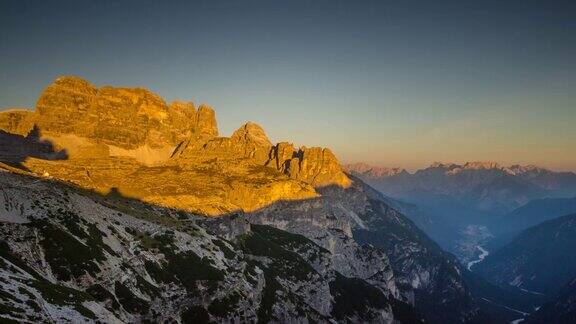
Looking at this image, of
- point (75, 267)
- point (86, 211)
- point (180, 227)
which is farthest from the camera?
point (180, 227)

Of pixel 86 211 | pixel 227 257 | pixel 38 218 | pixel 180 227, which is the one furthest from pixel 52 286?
pixel 227 257

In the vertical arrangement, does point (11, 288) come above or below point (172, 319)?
above

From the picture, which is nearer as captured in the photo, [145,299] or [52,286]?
[52,286]

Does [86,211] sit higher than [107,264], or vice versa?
[86,211]

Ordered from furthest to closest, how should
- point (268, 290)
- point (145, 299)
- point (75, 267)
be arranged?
point (268, 290)
point (145, 299)
point (75, 267)

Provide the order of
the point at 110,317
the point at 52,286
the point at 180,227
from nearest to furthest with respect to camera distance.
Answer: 1. the point at 52,286
2. the point at 110,317
3. the point at 180,227

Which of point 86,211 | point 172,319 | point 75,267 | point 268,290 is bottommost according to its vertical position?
point 268,290

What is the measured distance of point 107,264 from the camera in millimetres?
88062

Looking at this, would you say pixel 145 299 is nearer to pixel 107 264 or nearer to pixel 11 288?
pixel 107 264

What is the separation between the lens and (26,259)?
71375mm

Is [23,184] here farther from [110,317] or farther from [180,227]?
[180,227]

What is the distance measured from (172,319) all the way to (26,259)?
3968 centimetres

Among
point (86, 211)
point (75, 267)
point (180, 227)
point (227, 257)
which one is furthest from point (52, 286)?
point (227, 257)

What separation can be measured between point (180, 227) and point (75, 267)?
65.5 metres
